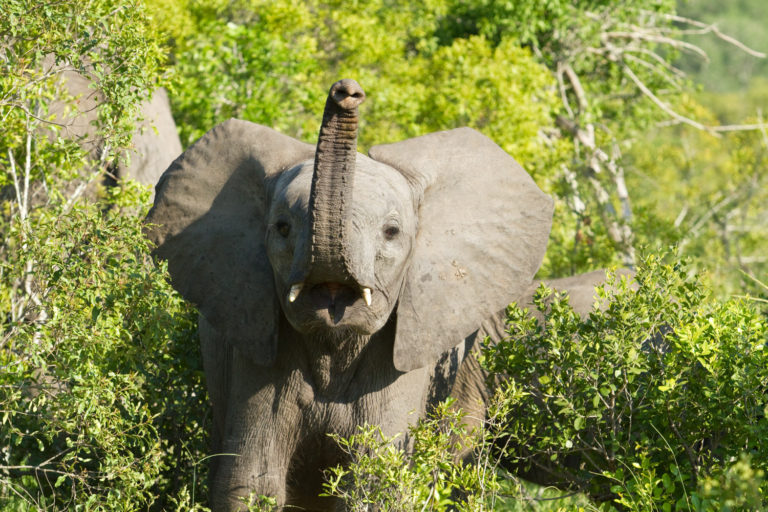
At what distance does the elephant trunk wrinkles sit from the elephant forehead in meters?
0.18

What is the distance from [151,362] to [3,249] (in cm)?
171

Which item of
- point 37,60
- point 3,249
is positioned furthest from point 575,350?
point 3,249

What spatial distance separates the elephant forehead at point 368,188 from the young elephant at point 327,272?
1 cm

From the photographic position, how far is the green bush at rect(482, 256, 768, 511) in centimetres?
480

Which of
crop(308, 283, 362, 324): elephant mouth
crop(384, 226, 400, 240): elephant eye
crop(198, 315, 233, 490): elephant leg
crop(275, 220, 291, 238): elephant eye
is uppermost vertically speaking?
crop(275, 220, 291, 238): elephant eye

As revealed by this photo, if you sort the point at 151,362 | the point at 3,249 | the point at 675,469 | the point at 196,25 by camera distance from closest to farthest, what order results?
1. the point at 675,469
2. the point at 151,362
3. the point at 3,249
4. the point at 196,25

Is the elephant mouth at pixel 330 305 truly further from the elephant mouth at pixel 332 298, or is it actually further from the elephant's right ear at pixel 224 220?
the elephant's right ear at pixel 224 220

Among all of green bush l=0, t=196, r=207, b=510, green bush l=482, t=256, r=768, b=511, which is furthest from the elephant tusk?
green bush l=482, t=256, r=768, b=511

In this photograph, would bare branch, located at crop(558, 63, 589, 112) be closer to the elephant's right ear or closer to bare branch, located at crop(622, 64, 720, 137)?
bare branch, located at crop(622, 64, 720, 137)

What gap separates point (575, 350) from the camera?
5062 millimetres

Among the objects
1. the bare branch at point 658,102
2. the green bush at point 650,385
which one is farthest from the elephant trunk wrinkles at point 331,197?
the bare branch at point 658,102

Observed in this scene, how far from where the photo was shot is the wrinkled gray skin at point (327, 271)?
4566 mm

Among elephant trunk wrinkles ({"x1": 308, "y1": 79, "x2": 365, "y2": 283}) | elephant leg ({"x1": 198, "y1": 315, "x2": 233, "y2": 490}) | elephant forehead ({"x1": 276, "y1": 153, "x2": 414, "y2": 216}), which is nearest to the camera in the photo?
elephant trunk wrinkles ({"x1": 308, "y1": 79, "x2": 365, "y2": 283})

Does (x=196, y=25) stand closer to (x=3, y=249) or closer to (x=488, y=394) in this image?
(x=3, y=249)
